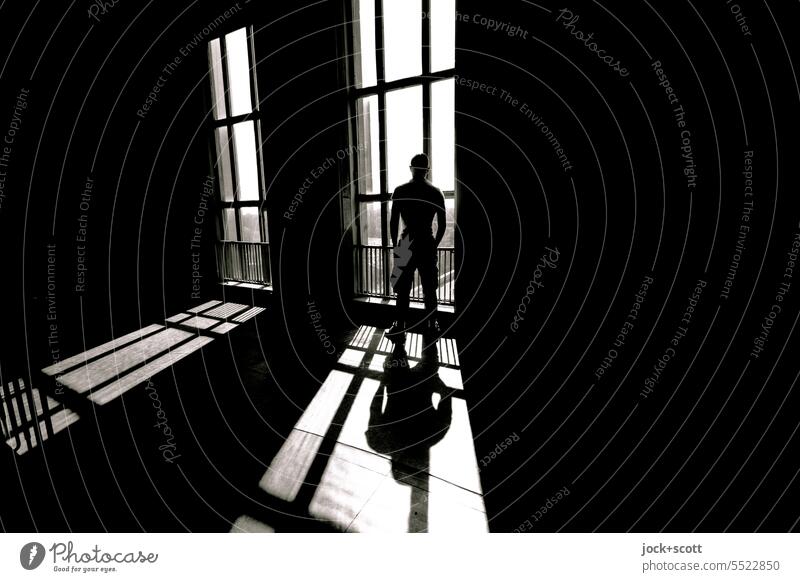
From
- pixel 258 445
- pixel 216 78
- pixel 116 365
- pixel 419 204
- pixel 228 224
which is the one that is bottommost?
pixel 258 445

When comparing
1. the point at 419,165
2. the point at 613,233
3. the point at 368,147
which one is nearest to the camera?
the point at 613,233


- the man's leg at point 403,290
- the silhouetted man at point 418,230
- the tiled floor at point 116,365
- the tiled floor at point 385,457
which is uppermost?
the silhouetted man at point 418,230

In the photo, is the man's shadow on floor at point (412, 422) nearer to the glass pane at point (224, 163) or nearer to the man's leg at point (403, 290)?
the man's leg at point (403, 290)

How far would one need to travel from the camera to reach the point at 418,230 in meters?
3.53

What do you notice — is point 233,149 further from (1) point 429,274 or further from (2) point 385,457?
(2) point 385,457

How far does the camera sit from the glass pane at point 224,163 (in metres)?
6.54

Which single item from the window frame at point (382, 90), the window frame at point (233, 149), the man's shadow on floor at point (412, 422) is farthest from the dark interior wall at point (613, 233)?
the window frame at point (233, 149)

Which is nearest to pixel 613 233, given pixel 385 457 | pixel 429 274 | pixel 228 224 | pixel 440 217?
pixel 440 217

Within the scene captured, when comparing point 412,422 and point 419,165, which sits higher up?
point 419,165

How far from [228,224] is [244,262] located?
94 centimetres

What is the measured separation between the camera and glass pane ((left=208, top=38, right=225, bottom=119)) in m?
6.07

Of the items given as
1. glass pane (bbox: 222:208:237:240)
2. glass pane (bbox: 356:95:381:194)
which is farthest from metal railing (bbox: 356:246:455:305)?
glass pane (bbox: 222:208:237:240)

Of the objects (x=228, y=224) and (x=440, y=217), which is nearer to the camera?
(x=440, y=217)

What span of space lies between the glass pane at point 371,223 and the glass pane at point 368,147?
0.21 meters
